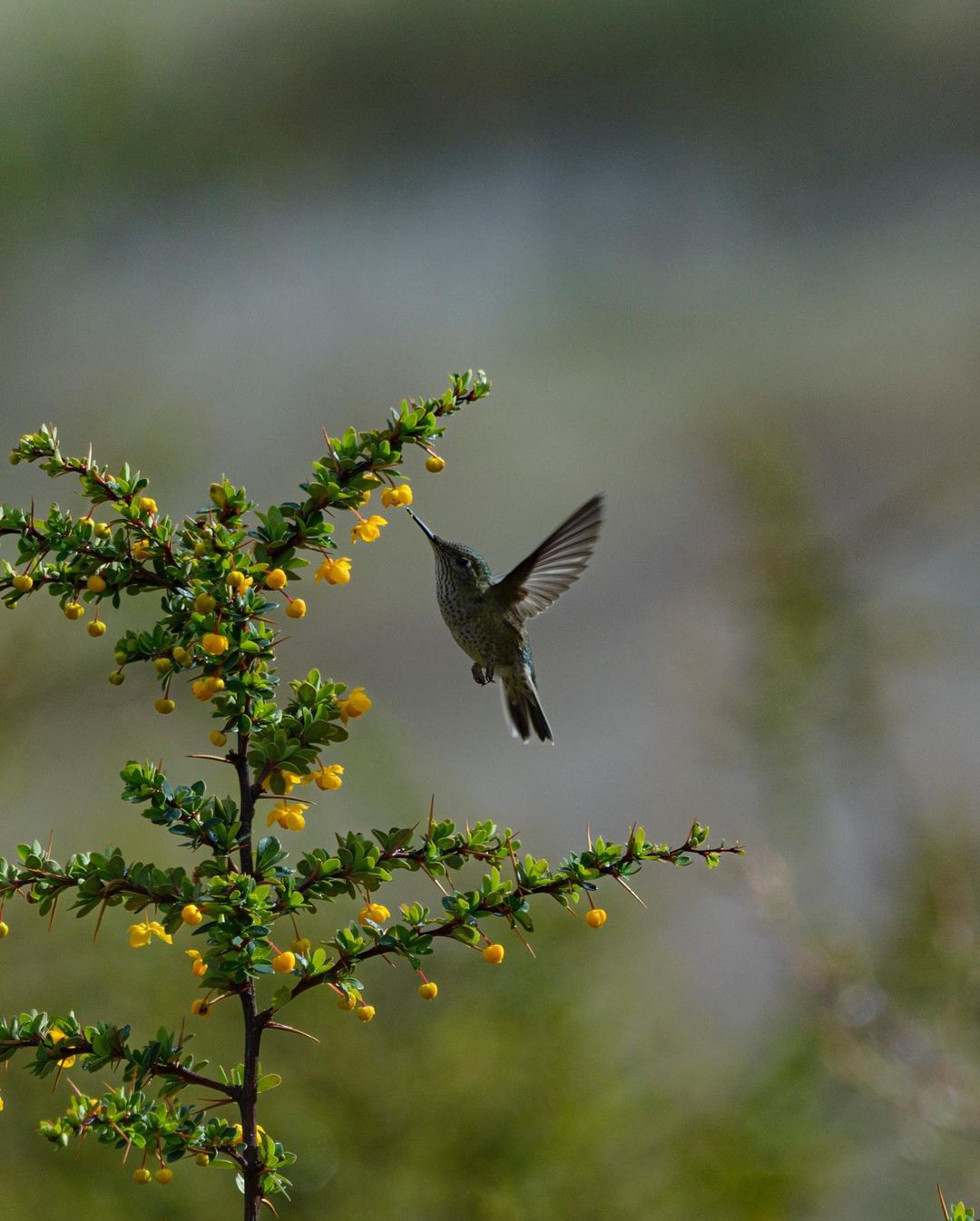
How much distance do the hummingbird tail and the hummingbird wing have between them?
0.42 feet

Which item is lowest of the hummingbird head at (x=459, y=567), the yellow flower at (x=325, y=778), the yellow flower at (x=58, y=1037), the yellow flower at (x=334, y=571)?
the yellow flower at (x=58, y=1037)

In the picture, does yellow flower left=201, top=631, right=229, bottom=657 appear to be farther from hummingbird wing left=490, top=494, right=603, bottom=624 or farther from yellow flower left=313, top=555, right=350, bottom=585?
hummingbird wing left=490, top=494, right=603, bottom=624

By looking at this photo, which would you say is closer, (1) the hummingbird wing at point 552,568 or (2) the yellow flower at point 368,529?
(2) the yellow flower at point 368,529

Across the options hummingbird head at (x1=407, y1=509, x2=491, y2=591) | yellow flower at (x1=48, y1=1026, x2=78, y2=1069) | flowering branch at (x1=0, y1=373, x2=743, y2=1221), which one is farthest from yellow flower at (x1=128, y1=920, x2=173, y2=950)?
hummingbird head at (x1=407, y1=509, x2=491, y2=591)

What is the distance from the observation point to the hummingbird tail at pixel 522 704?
2.62 metres

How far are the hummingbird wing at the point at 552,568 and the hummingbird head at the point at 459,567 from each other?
0.04m

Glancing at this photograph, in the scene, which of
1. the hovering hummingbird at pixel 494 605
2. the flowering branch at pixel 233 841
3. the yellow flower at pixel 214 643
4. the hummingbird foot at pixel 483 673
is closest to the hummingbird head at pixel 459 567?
the hovering hummingbird at pixel 494 605

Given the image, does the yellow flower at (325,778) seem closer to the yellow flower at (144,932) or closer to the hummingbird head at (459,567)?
the yellow flower at (144,932)

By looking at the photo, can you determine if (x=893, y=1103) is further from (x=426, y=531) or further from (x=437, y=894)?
(x=437, y=894)

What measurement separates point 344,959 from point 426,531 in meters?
1.09

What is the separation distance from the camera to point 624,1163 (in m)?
2.78

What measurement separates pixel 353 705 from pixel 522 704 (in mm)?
1498

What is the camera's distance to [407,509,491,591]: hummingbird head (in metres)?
2.45

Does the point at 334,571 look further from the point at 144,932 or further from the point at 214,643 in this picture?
the point at 144,932
